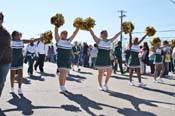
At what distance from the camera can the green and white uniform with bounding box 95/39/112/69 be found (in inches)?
478

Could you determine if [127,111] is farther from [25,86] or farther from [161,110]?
[25,86]

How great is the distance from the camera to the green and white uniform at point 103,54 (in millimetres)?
12141

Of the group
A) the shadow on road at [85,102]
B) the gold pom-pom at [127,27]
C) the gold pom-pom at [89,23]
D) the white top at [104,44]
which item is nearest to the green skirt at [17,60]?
the shadow on road at [85,102]

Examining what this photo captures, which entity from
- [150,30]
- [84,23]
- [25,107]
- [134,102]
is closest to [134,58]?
[150,30]

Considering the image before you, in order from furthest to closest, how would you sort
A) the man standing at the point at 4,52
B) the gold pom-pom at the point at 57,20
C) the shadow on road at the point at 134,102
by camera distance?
the gold pom-pom at the point at 57,20
the shadow on road at the point at 134,102
the man standing at the point at 4,52

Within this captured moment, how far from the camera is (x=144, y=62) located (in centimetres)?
1966

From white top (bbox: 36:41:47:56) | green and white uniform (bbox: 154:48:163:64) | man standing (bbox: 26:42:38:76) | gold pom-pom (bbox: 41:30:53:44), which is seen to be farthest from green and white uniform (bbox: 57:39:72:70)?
white top (bbox: 36:41:47:56)

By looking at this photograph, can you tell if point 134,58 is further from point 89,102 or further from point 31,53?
point 31,53

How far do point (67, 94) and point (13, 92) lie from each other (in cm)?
153

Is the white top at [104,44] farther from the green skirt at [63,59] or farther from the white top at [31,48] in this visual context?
the white top at [31,48]

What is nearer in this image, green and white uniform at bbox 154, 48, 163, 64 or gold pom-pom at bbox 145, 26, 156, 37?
gold pom-pom at bbox 145, 26, 156, 37

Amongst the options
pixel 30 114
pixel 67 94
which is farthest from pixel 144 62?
pixel 30 114

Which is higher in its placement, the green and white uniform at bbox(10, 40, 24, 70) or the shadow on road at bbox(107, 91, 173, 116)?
the green and white uniform at bbox(10, 40, 24, 70)

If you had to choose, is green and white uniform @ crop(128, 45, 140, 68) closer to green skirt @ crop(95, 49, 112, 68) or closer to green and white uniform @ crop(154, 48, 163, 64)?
green skirt @ crop(95, 49, 112, 68)
